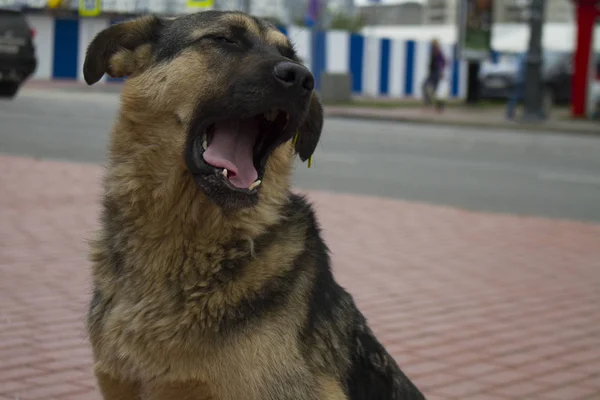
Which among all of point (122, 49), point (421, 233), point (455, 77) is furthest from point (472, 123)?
point (122, 49)

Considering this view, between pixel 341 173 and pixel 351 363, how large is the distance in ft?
32.1

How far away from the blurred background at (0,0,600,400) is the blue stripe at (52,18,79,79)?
15241 millimetres

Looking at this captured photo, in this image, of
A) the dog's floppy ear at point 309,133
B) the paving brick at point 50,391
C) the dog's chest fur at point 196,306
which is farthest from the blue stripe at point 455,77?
the dog's chest fur at point 196,306

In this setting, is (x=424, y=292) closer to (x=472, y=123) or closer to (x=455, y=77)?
(x=472, y=123)

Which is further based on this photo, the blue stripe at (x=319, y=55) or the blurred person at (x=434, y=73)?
the blue stripe at (x=319, y=55)

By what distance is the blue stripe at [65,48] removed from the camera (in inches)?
1615

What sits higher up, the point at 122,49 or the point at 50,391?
the point at 122,49

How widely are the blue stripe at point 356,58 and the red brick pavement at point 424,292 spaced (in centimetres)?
2878

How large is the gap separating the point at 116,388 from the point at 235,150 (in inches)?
36.2

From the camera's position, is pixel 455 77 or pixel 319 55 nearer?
pixel 319 55

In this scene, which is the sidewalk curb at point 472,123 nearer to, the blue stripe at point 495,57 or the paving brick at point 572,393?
the blue stripe at point 495,57

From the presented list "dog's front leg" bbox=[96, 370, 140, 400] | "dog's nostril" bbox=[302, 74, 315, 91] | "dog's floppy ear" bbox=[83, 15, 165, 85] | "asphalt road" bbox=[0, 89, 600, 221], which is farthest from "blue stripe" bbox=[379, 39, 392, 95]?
"dog's front leg" bbox=[96, 370, 140, 400]

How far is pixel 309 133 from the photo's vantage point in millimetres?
3666

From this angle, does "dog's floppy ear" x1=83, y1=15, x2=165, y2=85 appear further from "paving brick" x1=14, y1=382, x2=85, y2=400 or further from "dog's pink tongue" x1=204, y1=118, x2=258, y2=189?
"paving brick" x1=14, y1=382, x2=85, y2=400
